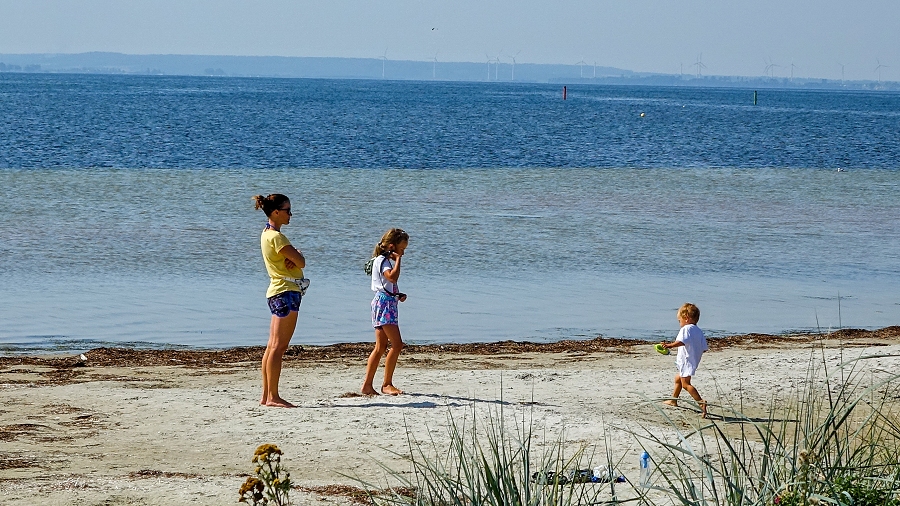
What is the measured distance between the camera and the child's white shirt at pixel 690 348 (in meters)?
8.20

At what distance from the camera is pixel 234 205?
25.2 meters

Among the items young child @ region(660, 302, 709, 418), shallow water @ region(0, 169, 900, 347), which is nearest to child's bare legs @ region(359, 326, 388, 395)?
young child @ region(660, 302, 709, 418)

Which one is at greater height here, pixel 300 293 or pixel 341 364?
pixel 300 293

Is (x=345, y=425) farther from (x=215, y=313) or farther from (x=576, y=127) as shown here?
(x=576, y=127)

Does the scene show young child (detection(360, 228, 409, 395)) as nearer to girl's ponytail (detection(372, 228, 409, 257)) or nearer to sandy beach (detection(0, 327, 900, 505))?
girl's ponytail (detection(372, 228, 409, 257))

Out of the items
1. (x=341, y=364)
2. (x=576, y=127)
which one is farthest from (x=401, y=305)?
(x=576, y=127)

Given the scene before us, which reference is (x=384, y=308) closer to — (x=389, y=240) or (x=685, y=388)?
(x=389, y=240)

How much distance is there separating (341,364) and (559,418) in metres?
2.98

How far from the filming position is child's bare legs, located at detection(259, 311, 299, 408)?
25.6ft

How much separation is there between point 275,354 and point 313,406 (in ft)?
1.85

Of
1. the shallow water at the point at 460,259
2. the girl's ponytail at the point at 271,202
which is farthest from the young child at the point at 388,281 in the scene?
the shallow water at the point at 460,259

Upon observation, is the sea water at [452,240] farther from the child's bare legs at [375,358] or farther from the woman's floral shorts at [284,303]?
the woman's floral shorts at [284,303]

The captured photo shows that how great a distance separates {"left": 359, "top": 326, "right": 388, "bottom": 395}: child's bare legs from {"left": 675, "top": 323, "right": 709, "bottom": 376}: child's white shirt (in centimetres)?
218

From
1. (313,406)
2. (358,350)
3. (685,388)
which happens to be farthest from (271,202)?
(358,350)
